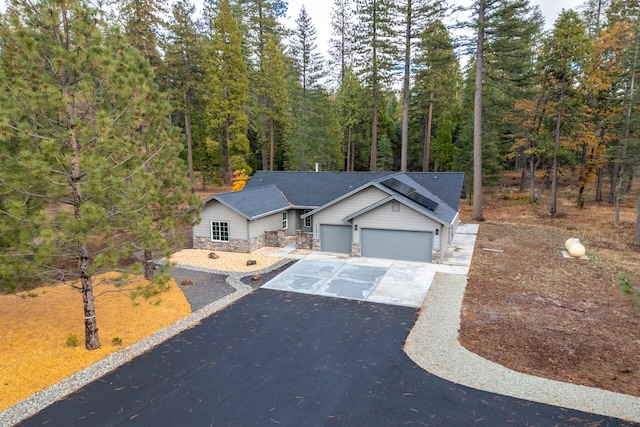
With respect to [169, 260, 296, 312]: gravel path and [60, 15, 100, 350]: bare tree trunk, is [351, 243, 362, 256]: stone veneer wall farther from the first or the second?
[60, 15, 100, 350]: bare tree trunk

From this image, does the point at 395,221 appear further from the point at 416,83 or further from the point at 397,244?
the point at 416,83

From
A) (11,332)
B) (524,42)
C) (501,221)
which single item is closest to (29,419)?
(11,332)

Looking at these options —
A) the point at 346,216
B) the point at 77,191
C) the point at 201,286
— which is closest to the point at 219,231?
the point at 201,286

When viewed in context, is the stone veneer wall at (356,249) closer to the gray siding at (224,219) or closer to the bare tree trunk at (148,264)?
the gray siding at (224,219)

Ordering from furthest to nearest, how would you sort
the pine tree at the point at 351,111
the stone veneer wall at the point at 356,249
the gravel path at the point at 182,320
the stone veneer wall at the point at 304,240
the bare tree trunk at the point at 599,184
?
the pine tree at the point at 351,111
the bare tree trunk at the point at 599,184
the stone veneer wall at the point at 304,240
the stone veneer wall at the point at 356,249
the gravel path at the point at 182,320

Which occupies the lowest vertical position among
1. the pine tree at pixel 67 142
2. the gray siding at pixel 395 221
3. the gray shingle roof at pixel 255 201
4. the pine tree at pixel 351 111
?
the gray siding at pixel 395 221

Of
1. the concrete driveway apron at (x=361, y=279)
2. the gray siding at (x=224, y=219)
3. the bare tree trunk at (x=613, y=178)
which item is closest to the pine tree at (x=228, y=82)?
the gray siding at (x=224, y=219)

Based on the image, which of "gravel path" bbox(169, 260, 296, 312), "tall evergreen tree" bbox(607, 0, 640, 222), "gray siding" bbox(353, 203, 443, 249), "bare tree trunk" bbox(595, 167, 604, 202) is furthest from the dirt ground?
"bare tree trunk" bbox(595, 167, 604, 202)
